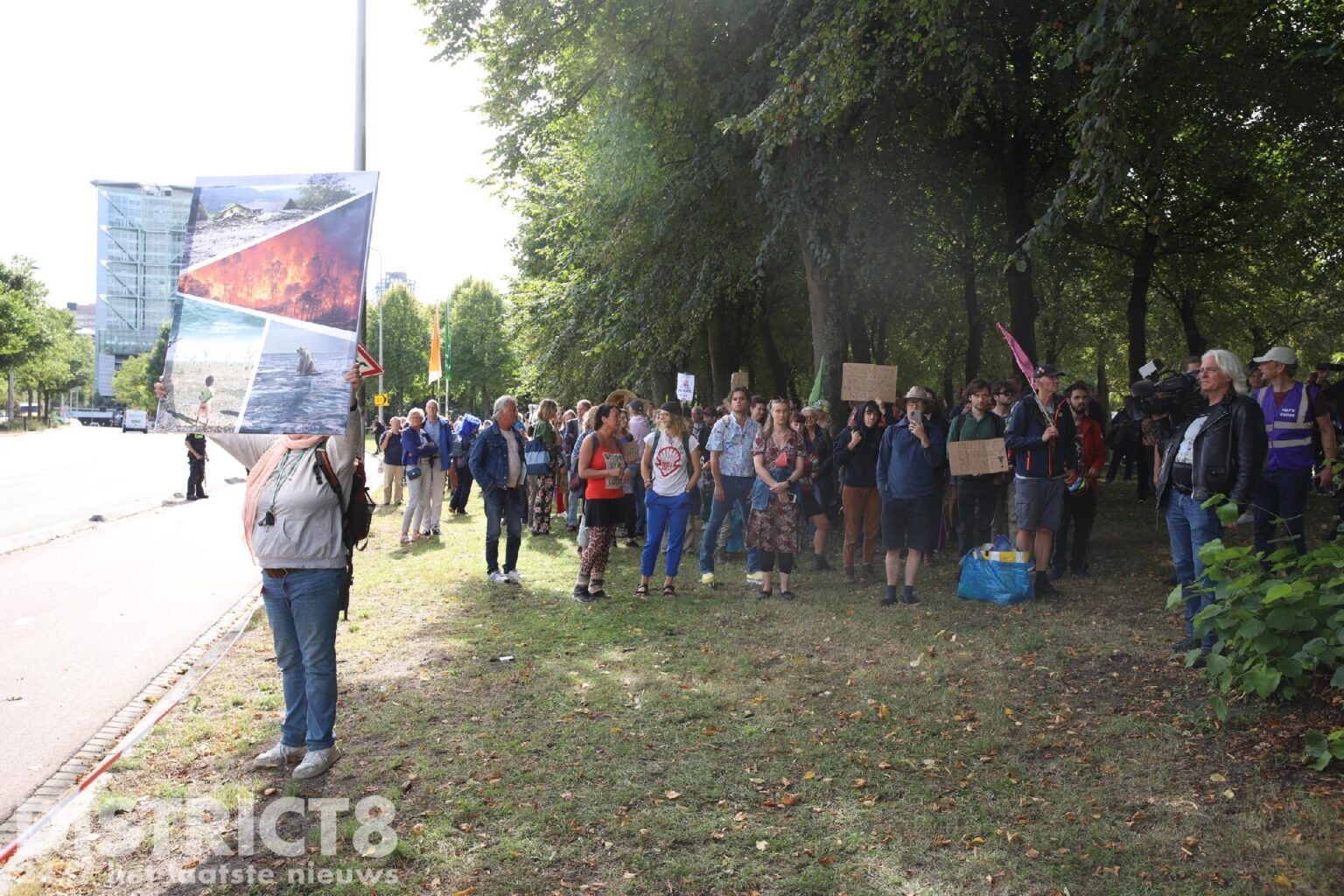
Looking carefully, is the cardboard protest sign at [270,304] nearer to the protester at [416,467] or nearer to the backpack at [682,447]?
the backpack at [682,447]

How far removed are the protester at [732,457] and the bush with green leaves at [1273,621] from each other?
5655mm

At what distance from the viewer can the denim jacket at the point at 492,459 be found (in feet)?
36.2

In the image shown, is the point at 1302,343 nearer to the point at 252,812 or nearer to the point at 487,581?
the point at 487,581

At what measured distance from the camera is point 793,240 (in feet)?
54.0

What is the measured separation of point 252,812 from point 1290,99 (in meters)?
18.3

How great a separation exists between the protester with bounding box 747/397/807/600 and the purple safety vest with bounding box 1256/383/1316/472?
400cm

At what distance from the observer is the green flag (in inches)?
545

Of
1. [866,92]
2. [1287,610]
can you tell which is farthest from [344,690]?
[866,92]

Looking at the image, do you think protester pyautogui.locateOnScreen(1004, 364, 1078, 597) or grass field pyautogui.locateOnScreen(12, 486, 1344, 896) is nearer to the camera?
grass field pyautogui.locateOnScreen(12, 486, 1344, 896)

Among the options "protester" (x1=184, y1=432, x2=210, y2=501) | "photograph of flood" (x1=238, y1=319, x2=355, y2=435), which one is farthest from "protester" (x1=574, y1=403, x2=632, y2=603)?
"protester" (x1=184, y1=432, x2=210, y2=501)

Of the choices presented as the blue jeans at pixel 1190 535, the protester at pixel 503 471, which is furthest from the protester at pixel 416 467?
the blue jeans at pixel 1190 535

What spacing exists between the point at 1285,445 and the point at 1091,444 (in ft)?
9.22

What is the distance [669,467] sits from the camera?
406 inches

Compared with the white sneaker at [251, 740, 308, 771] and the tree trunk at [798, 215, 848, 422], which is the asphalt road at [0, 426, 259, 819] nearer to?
the white sneaker at [251, 740, 308, 771]
